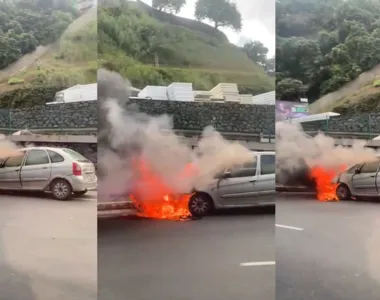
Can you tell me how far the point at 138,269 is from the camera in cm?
329

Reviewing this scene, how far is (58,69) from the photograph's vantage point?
333 centimetres

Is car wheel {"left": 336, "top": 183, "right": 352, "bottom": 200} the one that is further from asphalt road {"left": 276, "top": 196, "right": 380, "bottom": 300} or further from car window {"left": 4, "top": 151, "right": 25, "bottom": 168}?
car window {"left": 4, "top": 151, "right": 25, "bottom": 168}

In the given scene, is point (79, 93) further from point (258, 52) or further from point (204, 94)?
point (258, 52)

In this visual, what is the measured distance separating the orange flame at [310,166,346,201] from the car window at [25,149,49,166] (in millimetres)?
2033

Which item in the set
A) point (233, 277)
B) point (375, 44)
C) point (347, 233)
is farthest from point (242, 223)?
point (375, 44)

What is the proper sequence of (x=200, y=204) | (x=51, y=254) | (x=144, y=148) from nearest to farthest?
1. (x=51, y=254)
2. (x=144, y=148)
3. (x=200, y=204)

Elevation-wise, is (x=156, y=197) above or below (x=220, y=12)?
below

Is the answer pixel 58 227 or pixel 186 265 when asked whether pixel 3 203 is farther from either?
pixel 186 265

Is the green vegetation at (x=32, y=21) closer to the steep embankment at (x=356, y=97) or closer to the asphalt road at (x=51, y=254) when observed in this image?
the asphalt road at (x=51, y=254)

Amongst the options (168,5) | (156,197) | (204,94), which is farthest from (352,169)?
(168,5)

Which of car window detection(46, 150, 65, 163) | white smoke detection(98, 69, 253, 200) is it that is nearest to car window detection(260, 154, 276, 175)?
white smoke detection(98, 69, 253, 200)

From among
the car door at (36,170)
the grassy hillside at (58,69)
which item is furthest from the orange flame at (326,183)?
the car door at (36,170)

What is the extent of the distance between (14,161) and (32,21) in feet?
3.43

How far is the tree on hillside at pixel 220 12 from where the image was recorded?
3.42 m
